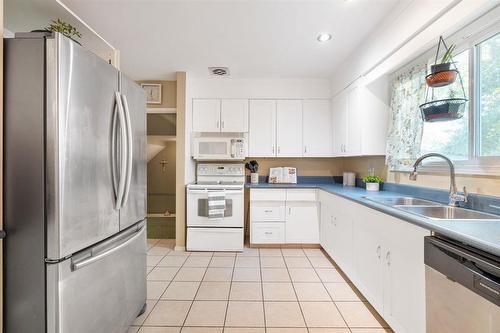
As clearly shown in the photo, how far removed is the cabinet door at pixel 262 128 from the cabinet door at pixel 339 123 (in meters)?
0.86

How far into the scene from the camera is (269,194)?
339cm

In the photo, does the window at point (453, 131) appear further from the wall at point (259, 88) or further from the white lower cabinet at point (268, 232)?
the white lower cabinet at point (268, 232)

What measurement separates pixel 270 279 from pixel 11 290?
6.48ft

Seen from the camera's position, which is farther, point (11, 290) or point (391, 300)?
point (391, 300)

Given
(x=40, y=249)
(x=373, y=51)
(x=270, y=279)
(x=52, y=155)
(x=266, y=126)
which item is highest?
(x=373, y=51)

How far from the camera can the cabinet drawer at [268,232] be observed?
341cm

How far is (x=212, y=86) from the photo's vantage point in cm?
365

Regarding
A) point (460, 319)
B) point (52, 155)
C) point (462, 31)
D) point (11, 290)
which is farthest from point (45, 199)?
point (462, 31)

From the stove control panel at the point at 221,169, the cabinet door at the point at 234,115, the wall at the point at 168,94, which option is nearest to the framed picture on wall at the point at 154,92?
the wall at the point at 168,94

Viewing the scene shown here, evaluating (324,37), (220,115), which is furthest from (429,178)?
(220,115)

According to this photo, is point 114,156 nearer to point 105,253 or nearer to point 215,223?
point 105,253

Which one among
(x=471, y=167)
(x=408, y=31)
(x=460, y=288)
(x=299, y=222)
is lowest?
(x=299, y=222)

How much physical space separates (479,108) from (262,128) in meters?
2.41

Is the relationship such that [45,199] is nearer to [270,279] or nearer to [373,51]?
[270,279]
